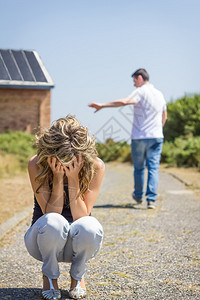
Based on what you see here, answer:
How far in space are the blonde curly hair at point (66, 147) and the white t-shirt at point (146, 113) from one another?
3679 millimetres

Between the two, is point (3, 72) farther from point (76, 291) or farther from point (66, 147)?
point (76, 291)

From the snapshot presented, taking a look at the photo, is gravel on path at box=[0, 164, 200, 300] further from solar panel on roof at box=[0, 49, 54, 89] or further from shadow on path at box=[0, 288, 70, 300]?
solar panel on roof at box=[0, 49, 54, 89]

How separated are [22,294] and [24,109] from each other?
1359 cm

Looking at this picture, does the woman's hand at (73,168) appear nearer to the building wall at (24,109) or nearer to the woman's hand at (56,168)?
the woman's hand at (56,168)

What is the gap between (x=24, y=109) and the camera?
632 inches

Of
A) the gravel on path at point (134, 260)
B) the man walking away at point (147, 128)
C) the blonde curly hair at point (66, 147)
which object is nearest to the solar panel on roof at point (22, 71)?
the man walking away at point (147, 128)

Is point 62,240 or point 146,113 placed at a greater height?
point 146,113

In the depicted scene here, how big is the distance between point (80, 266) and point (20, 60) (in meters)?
12.4

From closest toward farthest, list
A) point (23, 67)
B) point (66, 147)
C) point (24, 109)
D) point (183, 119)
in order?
point (66, 147) < point (23, 67) < point (24, 109) < point (183, 119)

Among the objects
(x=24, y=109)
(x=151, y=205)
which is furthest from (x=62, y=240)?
(x=24, y=109)

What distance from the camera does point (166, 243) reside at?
438cm

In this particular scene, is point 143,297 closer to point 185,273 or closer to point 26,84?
point 185,273

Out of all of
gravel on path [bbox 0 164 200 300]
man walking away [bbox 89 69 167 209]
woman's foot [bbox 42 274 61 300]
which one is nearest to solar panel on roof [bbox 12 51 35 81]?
man walking away [bbox 89 69 167 209]

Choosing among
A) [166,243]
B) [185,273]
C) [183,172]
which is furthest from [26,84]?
[185,273]
